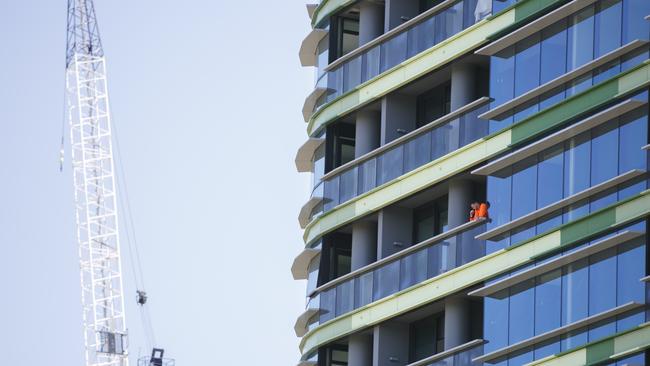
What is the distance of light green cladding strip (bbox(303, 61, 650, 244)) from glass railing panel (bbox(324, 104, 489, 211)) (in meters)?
0.41

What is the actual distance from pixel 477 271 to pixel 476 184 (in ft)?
13.8

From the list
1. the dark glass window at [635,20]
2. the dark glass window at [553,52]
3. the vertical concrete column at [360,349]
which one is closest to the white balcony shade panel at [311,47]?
the vertical concrete column at [360,349]

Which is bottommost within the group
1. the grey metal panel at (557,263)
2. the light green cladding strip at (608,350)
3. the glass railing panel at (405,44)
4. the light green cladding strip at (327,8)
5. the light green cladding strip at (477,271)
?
the light green cladding strip at (608,350)

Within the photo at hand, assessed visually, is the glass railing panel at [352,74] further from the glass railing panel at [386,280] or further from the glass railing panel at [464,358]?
the glass railing panel at [464,358]

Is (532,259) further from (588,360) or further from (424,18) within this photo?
(424,18)

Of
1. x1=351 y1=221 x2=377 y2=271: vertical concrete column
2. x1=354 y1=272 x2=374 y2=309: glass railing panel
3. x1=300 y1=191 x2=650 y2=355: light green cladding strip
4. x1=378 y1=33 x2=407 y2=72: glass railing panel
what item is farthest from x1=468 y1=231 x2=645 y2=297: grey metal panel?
x1=378 y1=33 x2=407 y2=72: glass railing panel

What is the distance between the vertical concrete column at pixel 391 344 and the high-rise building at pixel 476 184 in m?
0.06

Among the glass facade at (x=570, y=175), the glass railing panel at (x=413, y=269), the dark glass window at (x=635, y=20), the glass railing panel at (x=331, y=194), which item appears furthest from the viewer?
the glass railing panel at (x=331, y=194)

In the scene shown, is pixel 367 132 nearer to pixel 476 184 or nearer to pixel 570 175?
pixel 476 184

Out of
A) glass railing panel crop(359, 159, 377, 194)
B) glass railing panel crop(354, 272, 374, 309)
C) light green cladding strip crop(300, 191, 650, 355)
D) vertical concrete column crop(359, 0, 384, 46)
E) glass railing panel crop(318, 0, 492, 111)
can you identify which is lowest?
light green cladding strip crop(300, 191, 650, 355)

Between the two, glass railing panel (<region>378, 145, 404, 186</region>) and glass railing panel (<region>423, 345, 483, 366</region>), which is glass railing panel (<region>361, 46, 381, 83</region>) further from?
glass railing panel (<region>423, 345, 483, 366</region>)

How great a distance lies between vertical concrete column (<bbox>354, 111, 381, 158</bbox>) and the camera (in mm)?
74250

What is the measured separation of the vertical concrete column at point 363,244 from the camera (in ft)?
239

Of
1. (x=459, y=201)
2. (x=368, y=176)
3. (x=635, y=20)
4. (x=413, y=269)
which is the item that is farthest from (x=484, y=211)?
(x=635, y=20)
